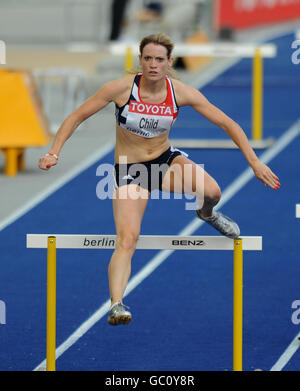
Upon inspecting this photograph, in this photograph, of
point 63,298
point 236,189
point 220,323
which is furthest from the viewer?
point 236,189

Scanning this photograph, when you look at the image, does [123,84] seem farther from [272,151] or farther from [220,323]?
[272,151]

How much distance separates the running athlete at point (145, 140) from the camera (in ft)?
22.8

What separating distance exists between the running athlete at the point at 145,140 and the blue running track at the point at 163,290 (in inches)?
46.9

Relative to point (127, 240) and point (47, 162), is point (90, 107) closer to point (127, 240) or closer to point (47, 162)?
point (47, 162)

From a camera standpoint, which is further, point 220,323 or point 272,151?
point 272,151

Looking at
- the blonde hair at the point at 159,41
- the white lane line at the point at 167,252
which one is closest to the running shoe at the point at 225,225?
the blonde hair at the point at 159,41

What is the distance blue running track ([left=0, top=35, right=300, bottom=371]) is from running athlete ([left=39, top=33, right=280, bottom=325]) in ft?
3.91

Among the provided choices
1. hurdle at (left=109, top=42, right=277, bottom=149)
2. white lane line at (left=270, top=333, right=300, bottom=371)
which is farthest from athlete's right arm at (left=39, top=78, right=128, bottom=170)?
hurdle at (left=109, top=42, right=277, bottom=149)

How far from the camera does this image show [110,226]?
12320mm

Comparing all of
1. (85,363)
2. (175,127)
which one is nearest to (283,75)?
(175,127)

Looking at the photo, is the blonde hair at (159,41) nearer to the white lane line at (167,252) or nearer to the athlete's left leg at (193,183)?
the athlete's left leg at (193,183)

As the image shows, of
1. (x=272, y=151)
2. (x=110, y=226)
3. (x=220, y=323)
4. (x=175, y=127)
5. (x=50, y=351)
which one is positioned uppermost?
(x=175, y=127)

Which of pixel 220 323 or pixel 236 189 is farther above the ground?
pixel 236 189

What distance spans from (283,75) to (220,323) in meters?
15.7
